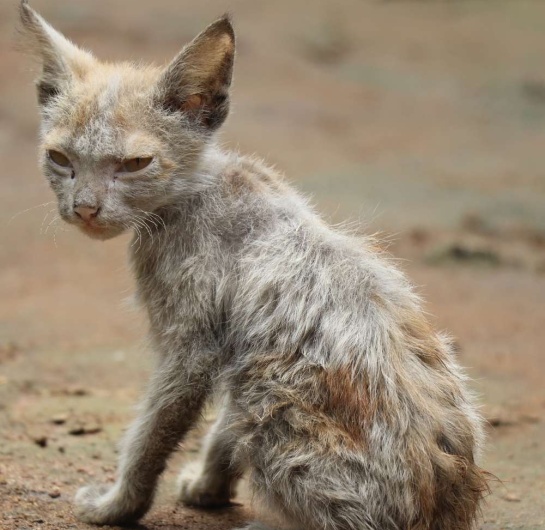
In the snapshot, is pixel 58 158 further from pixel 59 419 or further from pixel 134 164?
pixel 59 419

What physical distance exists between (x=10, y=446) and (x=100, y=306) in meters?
4.41

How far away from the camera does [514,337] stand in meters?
9.86

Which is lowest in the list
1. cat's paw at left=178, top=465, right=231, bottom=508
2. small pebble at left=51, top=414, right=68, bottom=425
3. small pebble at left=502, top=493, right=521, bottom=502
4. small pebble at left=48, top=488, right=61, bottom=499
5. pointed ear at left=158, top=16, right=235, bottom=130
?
small pebble at left=48, top=488, right=61, bottom=499

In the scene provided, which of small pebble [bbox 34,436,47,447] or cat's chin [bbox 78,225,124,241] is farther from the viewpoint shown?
small pebble [bbox 34,436,47,447]

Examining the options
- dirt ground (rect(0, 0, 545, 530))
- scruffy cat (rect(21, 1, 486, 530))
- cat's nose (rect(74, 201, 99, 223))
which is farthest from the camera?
dirt ground (rect(0, 0, 545, 530))

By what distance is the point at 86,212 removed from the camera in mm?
4934

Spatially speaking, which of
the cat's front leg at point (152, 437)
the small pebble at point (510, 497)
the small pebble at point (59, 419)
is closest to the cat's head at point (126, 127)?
the cat's front leg at point (152, 437)

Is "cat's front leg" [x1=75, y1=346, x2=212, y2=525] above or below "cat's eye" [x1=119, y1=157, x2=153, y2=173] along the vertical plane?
below

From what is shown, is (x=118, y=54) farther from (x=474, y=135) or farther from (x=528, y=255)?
(x=528, y=255)

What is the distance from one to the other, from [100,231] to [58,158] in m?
0.46

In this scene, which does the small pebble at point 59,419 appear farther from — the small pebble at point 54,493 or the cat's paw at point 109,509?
the cat's paw at point 109,509

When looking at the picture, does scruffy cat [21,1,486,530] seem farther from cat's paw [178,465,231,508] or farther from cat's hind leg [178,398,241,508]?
cat's paw [178,465,231,508]

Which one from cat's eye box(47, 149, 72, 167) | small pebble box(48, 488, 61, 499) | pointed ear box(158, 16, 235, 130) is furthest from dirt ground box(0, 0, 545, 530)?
pointed ear box(158, 16, 235, 130)

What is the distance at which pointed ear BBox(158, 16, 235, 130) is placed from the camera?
197 inches
